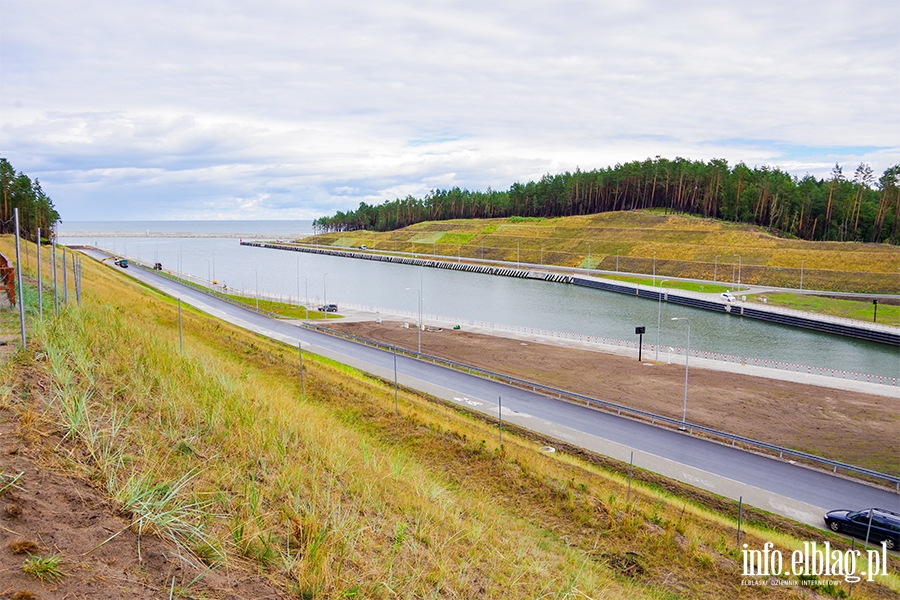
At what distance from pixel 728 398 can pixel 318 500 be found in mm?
31016

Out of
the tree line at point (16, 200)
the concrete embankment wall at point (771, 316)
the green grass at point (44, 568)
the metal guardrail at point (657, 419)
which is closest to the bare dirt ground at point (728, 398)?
the metal guardrail at point (657, 419)

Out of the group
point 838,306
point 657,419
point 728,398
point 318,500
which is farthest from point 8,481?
point 838,306

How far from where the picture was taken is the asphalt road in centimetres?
2061

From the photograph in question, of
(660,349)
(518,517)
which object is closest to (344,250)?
(660,349)

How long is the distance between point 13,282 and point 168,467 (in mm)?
13264

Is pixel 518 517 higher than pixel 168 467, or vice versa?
pixel 168 467

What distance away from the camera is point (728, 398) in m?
33.2

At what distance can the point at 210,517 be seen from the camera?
21.8 feet

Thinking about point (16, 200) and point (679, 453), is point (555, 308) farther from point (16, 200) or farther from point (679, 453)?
point (16, 200)

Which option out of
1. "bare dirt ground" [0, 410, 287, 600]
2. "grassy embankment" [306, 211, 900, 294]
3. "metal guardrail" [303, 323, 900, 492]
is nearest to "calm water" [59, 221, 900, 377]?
"grassy embankment" [306, 211, 900, 294]

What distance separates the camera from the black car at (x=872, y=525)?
1716cm

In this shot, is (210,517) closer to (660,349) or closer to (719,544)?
(719,544)

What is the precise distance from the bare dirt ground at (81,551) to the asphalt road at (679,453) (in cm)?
1998

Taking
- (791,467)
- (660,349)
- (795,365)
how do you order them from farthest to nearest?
(660,349) → (795,365) → (791,467)
